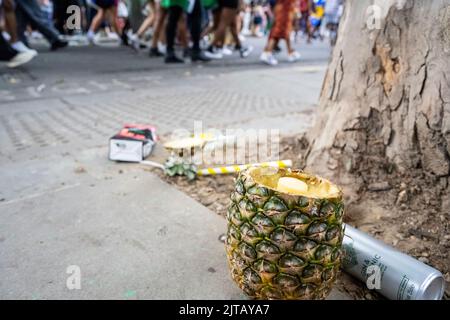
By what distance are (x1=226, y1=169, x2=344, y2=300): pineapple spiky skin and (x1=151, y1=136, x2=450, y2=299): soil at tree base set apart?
1.37ft

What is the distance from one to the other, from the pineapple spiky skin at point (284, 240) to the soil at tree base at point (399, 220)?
1.37ft

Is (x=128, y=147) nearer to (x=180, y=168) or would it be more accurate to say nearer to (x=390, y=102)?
(x=180, y=168)

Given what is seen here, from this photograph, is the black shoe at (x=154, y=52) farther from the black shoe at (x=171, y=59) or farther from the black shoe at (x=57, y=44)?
the black shoe at (x=57, y=44)

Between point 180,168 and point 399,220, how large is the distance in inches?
55.5

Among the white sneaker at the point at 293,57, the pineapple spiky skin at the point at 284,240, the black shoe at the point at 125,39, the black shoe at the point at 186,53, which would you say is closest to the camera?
the pineapple spiky skin at the point at 284,240

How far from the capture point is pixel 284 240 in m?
1.29

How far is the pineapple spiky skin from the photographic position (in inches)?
50.4

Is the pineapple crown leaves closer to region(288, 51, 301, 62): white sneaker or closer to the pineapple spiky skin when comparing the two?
the pineapple spiky skin

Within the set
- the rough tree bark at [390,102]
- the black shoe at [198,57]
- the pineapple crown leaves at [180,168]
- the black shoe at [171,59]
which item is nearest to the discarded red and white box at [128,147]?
the pineapple crown leaves at [180,168]

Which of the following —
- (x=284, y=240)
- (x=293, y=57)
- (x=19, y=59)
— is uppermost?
(x=293, y=57)

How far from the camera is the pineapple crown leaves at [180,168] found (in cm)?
260

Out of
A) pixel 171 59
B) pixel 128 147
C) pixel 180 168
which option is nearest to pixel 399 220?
pixel 180 168

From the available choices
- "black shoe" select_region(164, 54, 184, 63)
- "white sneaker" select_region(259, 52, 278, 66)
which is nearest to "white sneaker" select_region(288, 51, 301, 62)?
"white sneaker" select_region(259, 52, 278, 66)
